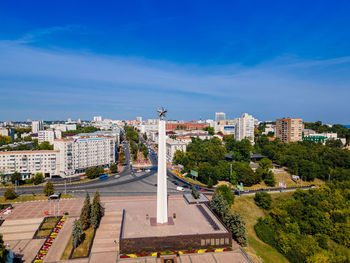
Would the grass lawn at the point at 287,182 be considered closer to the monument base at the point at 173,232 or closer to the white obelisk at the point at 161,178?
the monument base at the point at 173,232

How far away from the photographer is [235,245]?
94.8 ft

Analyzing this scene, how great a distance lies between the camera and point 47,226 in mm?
32844

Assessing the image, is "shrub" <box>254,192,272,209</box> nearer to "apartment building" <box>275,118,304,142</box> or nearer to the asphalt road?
the asphalt road

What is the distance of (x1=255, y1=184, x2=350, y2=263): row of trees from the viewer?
95.2 ft

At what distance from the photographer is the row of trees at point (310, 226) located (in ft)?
95.2

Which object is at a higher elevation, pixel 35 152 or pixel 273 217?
pixel 35 152

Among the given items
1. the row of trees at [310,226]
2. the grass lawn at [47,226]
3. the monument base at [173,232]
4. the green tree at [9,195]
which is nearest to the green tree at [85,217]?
the grass lawn at [47,226]

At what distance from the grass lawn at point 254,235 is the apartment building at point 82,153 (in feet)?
140

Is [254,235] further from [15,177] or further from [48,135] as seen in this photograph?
[48,135]

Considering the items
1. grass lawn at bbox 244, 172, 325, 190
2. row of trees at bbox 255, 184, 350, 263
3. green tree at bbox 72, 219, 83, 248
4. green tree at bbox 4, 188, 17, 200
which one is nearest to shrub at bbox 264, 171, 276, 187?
grass lawn at bbox 244, 172, 325, 190

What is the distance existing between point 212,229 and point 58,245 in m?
19.4

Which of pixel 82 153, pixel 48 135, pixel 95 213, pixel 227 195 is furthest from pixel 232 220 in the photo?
pixel 48 135

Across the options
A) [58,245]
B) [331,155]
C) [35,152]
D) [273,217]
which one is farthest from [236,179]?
[35,152]

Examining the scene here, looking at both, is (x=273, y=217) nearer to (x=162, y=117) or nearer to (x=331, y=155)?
(x=162, y=117)
